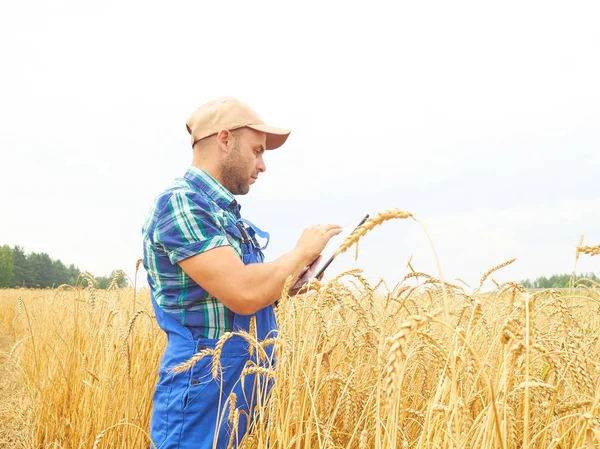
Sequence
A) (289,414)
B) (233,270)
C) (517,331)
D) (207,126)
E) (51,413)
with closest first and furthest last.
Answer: (517,331), (289,414), (233,270), (207,126), (51,413)

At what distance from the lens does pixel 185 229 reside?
1951 millimetres

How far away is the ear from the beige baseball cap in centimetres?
2

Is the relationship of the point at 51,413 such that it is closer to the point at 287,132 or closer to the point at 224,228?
the point at 224,228

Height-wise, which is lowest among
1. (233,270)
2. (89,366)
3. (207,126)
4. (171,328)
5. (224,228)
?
(89,366)

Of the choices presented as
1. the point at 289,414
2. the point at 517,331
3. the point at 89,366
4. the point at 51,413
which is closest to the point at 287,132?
the point at 289,414

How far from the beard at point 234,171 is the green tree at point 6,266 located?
57.3 metres

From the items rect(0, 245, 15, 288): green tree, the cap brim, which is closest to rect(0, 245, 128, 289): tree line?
rect(0, 245, 15, 288): green tree

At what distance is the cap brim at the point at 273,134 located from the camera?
240 centimetres

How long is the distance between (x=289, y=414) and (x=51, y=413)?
279 centimetres

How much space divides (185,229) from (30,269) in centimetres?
6616

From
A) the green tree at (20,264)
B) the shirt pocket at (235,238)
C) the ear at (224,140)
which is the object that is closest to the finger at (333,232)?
the shirt pocket at (235,238)

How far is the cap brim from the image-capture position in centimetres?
240

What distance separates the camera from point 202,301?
204 cm

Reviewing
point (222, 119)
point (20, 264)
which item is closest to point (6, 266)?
point (20, 264)
